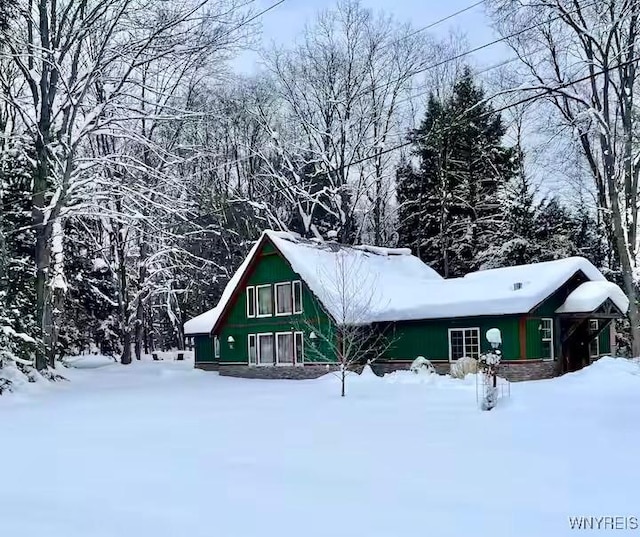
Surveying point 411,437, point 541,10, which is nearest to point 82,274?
point 541,10

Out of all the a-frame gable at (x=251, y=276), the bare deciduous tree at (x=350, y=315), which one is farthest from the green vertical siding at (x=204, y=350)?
the bare deciduous tree at (x=350, y=315)

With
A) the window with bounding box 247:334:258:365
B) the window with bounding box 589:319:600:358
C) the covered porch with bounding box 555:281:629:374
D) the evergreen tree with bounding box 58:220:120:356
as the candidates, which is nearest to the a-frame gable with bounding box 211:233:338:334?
the window with bounding box 247:334:258:365

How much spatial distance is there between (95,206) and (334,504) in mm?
15966

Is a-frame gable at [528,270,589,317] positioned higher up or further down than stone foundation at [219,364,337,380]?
higher up

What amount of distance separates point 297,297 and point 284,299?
75 cm

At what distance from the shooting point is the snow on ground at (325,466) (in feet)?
19.6

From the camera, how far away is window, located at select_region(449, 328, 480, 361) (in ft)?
67.5

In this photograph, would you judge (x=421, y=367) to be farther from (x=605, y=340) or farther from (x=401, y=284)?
(x=605, y=340)

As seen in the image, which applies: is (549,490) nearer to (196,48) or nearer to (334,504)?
(334,504)

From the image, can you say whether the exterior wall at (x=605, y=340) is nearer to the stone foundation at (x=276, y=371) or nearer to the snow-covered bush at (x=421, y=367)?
the snow-covered bush at (x=421, y=367)

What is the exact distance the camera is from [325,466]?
8164mm

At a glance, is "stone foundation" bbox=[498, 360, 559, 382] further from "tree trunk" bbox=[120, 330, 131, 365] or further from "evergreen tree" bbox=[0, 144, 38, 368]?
"tree trunk" bbox=[120, 330, 131, 365]

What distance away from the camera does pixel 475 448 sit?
9.04 meters

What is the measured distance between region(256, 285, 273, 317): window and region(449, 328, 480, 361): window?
722 centimetres
